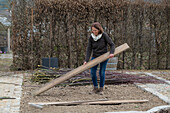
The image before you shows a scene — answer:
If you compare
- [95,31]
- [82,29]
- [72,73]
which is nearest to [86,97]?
[72,73]

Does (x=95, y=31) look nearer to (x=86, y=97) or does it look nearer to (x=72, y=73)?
(x=72, y=73)

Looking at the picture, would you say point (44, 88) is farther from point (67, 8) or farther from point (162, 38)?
point (162, 38)

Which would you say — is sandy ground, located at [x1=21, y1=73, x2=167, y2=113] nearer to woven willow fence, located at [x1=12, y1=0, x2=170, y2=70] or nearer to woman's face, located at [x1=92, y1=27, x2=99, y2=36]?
woman's face, located at [x1=92, y1=27, x2=99, y2=36]

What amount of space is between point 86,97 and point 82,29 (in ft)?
16.3

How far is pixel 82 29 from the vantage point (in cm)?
1013

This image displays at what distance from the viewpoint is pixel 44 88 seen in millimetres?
5570

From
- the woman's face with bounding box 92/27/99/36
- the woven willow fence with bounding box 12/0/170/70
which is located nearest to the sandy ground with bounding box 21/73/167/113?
the woman's face with bounding box 92/27/99/36

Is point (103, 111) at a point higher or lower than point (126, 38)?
lower

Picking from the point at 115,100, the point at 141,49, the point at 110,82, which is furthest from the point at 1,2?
the point at 115,100

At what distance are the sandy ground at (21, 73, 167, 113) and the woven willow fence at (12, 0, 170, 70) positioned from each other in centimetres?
249

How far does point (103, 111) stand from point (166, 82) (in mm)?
3922

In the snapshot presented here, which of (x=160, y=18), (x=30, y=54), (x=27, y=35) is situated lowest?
(x=30, y=54)

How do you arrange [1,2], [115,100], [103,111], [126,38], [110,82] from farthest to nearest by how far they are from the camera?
[1,2]
[126,38]
[110,82]
[115,100]
[103,111]

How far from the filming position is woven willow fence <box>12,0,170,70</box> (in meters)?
9.64
